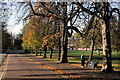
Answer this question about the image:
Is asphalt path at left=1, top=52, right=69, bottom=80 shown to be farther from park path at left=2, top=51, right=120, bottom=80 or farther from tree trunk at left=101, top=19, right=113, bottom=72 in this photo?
tree trunk at left=101, top=19, right=113, bottom=72

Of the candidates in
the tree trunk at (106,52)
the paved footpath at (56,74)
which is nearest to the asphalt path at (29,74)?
the paved footpath at (56,74)

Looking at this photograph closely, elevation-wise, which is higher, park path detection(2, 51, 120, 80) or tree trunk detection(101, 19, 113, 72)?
tree trunk detection(101, 19, 113, 72)

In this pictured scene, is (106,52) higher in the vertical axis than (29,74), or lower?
higher

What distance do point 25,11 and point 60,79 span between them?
8709 millimetres

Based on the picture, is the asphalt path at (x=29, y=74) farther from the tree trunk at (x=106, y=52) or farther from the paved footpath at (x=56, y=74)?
the tree trunk at (x=106, y=52)

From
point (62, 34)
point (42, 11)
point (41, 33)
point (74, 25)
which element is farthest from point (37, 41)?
point (42, 11)

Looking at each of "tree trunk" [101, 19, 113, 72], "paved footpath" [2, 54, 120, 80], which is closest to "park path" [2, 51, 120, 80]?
"paved footpath" [2, 54, 120, 80]

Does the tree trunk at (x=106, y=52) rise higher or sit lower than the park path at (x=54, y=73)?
higher

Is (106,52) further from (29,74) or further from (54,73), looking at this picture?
(29,74)

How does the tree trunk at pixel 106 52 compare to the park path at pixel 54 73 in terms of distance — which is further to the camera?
the tree trunk at pixel 106 52

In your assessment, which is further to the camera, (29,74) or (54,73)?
(54,73)

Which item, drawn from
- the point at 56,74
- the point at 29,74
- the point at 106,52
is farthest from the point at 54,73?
the point at 106,52

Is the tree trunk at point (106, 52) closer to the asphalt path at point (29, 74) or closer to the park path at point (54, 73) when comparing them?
the park path at point (54, 73)

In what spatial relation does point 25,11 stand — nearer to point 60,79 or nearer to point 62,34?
point 60,79
